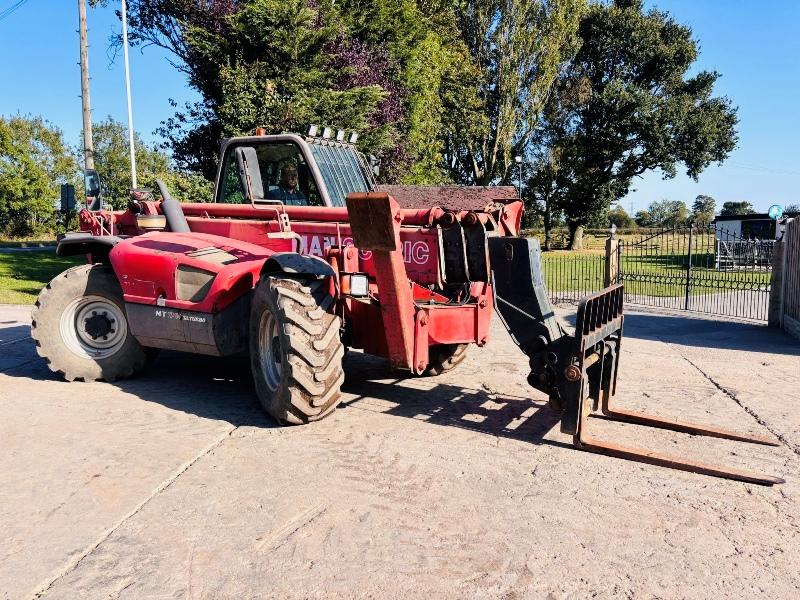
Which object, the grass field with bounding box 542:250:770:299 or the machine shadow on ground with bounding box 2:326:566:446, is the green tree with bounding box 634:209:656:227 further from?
the machine shadow on ground with bounding box 2:326:566:446

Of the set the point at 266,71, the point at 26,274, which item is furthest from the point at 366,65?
the point at 26,274

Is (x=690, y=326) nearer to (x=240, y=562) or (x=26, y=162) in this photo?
(x=240, y=562)

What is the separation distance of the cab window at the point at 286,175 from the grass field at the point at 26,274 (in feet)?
29.4

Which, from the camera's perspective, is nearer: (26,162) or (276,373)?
(276,373)

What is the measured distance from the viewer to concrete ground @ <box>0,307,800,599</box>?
345cm

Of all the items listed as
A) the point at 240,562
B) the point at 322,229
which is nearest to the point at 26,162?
the point at 322,229

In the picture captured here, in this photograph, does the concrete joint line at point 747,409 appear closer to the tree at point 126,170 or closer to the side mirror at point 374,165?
the side mirror at point 374,165

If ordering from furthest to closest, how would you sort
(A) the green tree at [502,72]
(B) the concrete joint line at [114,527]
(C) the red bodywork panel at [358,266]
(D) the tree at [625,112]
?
(D) the tree at [625,112]
(A) the green tree at [502,72]
(C) the red bodywork panel at [358,266]
(B) the concrete joint line at [114,527]

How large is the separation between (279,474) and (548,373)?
7.09 feet

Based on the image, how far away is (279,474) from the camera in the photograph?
15.5 feet

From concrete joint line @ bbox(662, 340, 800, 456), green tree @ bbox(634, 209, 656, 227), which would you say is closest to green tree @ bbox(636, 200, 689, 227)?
green tree @ bbox(634, 209, 656, 227)

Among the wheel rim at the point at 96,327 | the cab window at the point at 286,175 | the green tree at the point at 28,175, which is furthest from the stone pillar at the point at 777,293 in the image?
the green tree at the point at 28,175

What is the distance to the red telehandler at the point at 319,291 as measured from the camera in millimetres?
5395

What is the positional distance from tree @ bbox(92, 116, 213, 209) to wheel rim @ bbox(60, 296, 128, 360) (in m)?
9.30
